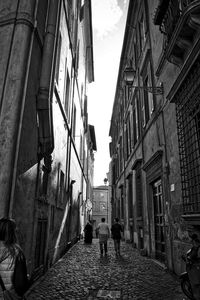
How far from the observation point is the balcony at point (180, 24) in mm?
4848

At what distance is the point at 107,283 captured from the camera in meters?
5.76

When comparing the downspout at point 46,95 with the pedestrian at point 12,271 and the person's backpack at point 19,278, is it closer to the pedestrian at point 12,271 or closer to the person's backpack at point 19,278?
the pedestrian at point 12,271

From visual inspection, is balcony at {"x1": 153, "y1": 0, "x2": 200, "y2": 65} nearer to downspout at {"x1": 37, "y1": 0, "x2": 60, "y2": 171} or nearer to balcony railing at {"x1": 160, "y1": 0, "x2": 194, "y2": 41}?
balcony railing at {"x1": 160, "y1": 0, "x2": 194, "y2": 41}

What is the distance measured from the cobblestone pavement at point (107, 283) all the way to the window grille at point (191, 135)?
1752mm

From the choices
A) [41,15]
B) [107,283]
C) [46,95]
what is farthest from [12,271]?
[41,15]

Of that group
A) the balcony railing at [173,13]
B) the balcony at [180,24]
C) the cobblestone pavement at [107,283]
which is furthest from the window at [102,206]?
the balcony railing at [173,13]

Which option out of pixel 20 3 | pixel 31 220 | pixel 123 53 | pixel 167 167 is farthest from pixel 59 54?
pixel 123 53

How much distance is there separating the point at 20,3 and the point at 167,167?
567 centimetres

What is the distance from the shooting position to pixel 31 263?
545 cm

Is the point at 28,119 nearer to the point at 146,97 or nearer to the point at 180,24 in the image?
the point at 180,24

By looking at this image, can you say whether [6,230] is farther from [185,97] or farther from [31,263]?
[185,97]

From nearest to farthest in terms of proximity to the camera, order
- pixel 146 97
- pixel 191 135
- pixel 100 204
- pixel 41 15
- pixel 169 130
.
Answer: pixel 191 135
pixel 41 15
pixel 169 130
pixel 146 97
pixel 100 204

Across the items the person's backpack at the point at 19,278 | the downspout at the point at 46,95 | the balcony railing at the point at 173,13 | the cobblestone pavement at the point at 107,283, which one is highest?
the balcony railing at the point at 173,13

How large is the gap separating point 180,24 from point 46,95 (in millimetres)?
3348
